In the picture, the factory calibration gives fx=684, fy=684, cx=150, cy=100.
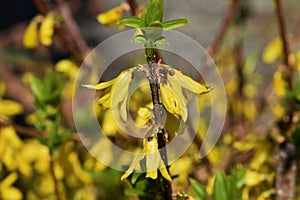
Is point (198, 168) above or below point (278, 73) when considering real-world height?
below

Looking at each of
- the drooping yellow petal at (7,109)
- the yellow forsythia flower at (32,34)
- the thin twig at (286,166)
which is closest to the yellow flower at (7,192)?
the drooping yellow petal at (7,109)

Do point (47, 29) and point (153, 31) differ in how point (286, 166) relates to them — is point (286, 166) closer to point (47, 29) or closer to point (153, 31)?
point (153, 31)

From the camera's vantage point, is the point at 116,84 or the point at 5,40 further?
the point at 5,40

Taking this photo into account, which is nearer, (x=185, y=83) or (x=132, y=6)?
(x=185, y=83)

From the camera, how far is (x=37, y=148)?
2051mm

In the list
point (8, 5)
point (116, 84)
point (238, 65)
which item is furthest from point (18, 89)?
point (116, 84)

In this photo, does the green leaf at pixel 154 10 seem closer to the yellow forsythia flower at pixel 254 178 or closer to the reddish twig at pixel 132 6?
the reddish twig at pixel 132 6

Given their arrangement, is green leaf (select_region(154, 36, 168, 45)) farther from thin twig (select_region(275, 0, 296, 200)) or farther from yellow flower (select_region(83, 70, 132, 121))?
thin twig (select_region(275, 0, 296, 200))

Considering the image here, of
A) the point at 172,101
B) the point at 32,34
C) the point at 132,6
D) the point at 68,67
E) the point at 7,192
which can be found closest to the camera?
the point at 172,101

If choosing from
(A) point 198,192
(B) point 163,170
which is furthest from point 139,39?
(A) point 198,192

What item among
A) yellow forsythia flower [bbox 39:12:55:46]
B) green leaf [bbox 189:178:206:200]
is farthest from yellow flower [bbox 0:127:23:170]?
green leaf [bbox 189:178:206:200]

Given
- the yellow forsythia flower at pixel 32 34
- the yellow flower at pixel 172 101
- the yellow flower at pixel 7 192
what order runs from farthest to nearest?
the yellow forsythia flower at pixel 32 34 < the yellow flower at pixel 7 192 < the yellow flower at pixel 172 101

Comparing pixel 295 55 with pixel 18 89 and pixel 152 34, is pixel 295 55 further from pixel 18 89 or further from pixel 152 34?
pixel 18 89

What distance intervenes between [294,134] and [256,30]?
195cm
